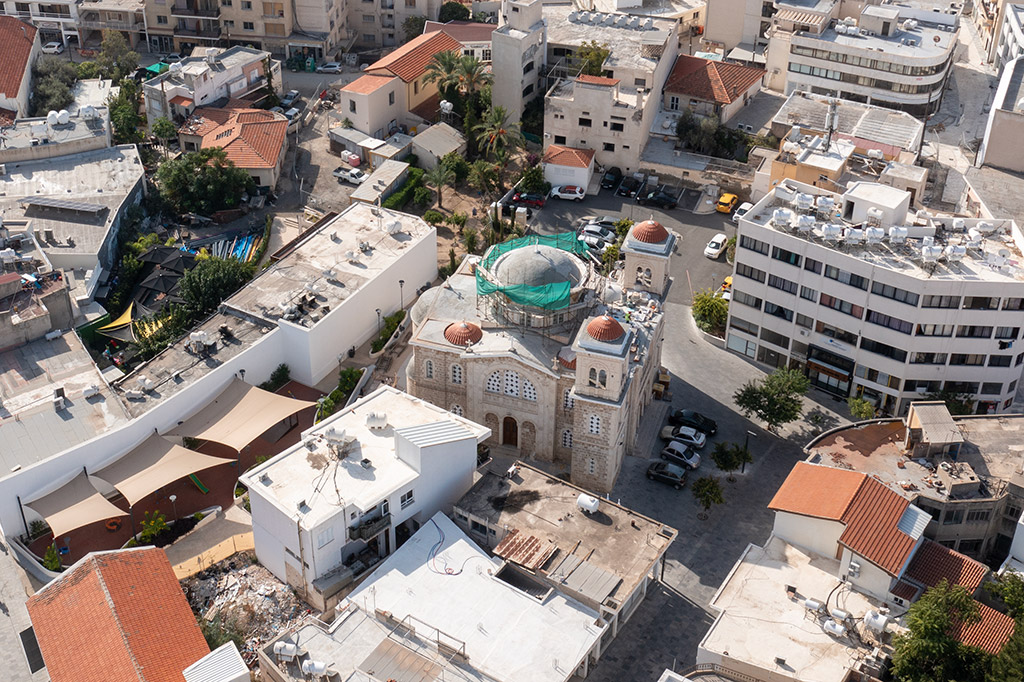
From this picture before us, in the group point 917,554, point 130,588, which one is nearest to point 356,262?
point 130,588

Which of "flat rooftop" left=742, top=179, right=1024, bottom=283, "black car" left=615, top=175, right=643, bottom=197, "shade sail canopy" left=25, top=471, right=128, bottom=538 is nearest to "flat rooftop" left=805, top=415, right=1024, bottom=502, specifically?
"flat rooftop" left=742, top=179, right=1024, bottom=283

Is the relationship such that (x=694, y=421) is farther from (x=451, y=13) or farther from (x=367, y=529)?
(x=451, y=13)

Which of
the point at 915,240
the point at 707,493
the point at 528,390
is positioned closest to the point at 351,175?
the point at 528,390

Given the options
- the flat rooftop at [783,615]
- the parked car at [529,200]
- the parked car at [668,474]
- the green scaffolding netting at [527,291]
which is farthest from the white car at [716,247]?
the flat rooftop at [783,615]

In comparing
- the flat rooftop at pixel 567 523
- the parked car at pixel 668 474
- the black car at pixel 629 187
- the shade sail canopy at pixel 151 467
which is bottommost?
the parked car at pixel 668 474

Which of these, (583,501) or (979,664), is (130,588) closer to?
(583,501)

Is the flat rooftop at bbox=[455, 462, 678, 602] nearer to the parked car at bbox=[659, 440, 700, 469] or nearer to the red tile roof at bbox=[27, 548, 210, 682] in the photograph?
the parked car at bbox=[659, 440, 700, 469]

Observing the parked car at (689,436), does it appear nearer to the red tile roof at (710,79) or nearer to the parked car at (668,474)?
the parked car at (668,474)
